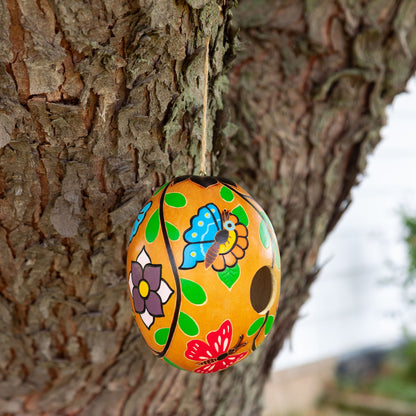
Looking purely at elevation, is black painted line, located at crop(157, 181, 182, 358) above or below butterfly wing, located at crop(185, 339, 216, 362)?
above

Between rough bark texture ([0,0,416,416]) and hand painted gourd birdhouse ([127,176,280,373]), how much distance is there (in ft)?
0.71

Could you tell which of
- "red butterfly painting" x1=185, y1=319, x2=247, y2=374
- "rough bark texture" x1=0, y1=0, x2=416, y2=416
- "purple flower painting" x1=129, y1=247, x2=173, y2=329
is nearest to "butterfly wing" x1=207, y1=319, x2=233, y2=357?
"red butterfly painting" x1=185, y1=319, x2=247, y2=374

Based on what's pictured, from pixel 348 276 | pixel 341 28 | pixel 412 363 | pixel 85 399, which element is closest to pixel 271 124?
pixel 341 28

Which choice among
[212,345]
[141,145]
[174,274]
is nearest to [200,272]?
[174,274]

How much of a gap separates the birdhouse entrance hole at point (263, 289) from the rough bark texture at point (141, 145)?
37cm

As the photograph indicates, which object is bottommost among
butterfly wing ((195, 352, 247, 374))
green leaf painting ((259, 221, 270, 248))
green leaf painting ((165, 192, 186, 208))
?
butterfly wing ((195, 352, 247, 374))

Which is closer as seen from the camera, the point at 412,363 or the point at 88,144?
the point at 88,144

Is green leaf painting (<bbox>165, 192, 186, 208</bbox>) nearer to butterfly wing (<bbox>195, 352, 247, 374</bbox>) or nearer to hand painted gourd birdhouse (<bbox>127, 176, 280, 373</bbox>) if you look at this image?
hand painted gourd birdhouse (<bbox>127, 176, 280, 373</bbox>)

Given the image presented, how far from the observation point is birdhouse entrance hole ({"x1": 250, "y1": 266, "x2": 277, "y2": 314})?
1010mm

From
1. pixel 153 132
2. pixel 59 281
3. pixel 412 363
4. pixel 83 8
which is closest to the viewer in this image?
pixel 83 8

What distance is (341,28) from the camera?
1.61 meters

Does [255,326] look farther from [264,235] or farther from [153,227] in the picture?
[153,227]

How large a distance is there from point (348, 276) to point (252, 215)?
146 inches

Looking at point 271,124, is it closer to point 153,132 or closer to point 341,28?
point 341,28
